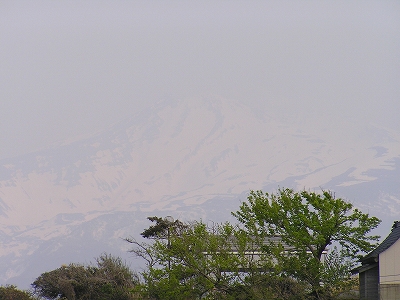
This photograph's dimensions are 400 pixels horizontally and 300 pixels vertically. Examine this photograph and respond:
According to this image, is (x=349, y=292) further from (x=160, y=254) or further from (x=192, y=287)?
(x=160, y=254)

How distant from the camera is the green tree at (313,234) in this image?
38.3m

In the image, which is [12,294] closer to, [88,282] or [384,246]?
[88,282]

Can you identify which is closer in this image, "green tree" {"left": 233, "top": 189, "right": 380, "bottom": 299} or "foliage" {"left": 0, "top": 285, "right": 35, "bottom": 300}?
"green tree" {"left": 233, "top": 189, "right": 380, "bottom": 299}

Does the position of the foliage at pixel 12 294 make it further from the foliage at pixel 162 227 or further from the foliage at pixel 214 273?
the foliage at pixel 214 273

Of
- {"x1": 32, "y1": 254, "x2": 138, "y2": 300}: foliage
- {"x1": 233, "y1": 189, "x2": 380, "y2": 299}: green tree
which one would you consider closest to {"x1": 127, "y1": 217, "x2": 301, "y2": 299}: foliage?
{"x1": 233, "y1": 189, "x2": 380, "y2": 299}: green tree

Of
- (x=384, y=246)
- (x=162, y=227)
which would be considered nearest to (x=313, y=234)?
(x=384, y=246)

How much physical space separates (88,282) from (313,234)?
77.0 feet

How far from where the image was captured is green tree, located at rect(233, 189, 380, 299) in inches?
1510

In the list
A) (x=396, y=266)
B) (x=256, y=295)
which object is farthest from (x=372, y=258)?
(x=256, y=295)

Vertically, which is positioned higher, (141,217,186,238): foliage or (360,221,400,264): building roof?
(141,217,186,238): foliage

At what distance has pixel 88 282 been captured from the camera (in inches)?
2239

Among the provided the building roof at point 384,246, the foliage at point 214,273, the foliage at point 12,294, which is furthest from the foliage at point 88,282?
the building roof at point 384,246

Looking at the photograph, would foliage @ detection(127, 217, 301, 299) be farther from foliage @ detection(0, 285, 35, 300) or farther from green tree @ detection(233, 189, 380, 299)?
foliage @ detection(0, 285, 35, 300)

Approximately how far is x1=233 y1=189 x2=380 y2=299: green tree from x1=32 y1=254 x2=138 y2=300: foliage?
59.7 ft
